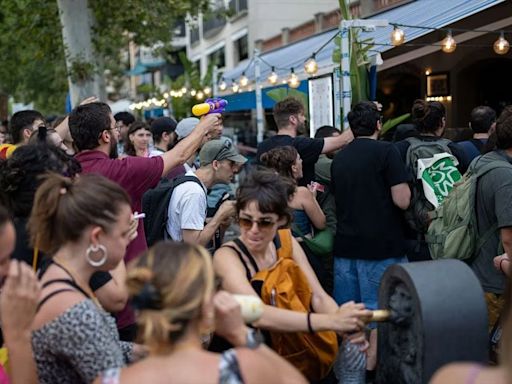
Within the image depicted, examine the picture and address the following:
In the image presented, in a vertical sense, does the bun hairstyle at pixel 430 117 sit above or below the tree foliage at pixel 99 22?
below

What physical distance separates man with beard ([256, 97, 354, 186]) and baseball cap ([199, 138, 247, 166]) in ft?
2.04

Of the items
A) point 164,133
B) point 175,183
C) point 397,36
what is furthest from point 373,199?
point 397,36

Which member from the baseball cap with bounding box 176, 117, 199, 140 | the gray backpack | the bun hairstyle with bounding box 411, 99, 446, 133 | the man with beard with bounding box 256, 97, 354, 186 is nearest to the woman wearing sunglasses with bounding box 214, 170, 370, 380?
the gray backpack

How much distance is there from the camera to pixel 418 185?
5941 mm

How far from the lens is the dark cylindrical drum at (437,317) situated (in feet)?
9.26

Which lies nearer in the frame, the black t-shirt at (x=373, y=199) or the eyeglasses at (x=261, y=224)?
the eyeglasses at (x=261, y=224)

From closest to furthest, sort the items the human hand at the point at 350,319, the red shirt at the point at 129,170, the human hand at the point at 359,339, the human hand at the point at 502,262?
the human hand at the point at 350,319 < the human hand at the point at 359,339 < the red shirt at the point at 129,170 < the human hand at the point at 502,262

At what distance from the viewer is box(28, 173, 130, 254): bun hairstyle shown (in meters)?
2.73

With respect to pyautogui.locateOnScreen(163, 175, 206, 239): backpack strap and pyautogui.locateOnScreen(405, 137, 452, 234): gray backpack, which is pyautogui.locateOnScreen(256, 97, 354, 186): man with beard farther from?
pyautogui.locateOnScreen(163, 175, 206, 239): backpack strap

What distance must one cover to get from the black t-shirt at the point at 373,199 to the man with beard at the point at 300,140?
22.8 inches

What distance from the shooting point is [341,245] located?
5.54 m

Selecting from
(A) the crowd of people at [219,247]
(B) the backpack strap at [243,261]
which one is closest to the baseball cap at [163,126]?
(A) the crowd of people at [219,247]

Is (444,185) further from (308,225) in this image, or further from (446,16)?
(446,16)

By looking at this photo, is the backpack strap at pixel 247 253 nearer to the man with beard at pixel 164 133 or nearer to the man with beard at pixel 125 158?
the man with beard at pixel 125 158
